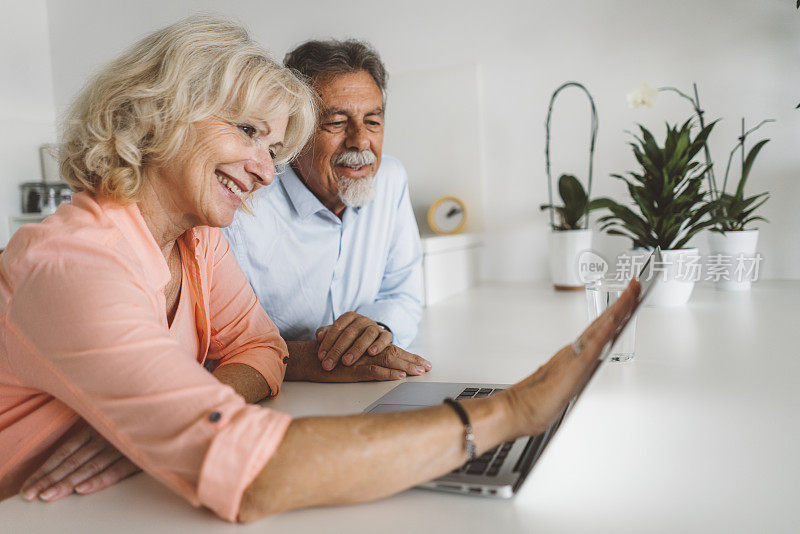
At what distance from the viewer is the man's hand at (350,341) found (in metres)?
1.17

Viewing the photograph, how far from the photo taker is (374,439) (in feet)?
2.01

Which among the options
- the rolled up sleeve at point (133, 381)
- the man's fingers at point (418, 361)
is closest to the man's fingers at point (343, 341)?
the man's fingers at point (418, 361)

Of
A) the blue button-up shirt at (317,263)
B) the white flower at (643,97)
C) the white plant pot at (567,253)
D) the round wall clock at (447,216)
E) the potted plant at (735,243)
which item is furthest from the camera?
the round wall clock at (447,216)

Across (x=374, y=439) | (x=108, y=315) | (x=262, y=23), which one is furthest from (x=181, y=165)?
(x=262, y=23)

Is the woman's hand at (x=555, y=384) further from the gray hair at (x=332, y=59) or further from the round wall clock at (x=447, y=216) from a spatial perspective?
the round wall clock at (x=447, y=216)

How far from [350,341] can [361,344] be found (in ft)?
0.09

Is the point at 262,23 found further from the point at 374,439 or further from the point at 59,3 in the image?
the point at 374,439

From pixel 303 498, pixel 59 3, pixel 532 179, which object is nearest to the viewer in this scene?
pixel 303 498

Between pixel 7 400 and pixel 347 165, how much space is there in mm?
968

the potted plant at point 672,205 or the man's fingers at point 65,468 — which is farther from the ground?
the potted plant at point 672,205

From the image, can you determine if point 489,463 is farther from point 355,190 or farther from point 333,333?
point 355,190

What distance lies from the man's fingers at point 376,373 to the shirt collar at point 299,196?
57cm

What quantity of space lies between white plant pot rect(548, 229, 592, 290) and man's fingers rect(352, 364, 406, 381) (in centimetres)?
125

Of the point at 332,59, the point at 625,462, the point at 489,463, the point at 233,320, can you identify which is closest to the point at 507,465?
the point at 489,463
